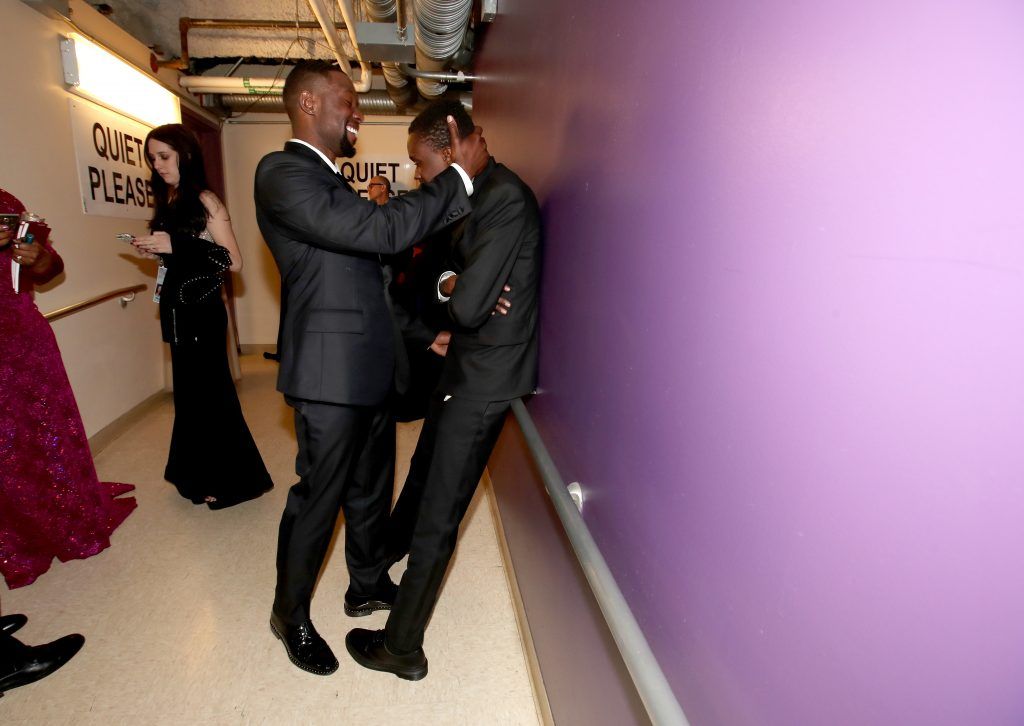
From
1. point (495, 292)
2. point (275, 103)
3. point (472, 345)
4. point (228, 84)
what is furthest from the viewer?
point (275, 103)

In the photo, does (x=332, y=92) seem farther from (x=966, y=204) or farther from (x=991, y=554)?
(x=991, y=554)

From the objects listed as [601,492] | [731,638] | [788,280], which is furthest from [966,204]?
[601,492]

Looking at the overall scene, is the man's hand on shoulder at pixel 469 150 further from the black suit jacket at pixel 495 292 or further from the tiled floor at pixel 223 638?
the tiled floor at pixel 223 638

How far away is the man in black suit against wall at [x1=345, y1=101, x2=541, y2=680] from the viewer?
1497 millimetres

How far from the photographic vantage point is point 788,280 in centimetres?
59

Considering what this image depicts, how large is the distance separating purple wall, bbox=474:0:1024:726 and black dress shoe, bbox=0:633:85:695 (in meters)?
2.11

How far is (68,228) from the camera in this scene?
3557mm

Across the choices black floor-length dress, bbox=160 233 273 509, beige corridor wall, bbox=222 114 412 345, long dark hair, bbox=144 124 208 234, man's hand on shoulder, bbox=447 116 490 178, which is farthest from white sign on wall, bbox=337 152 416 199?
man's hand on shoulder, bbox=447 116 490 178

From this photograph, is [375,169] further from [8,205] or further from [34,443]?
[34,443]

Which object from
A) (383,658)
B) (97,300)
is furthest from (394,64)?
(383,658)

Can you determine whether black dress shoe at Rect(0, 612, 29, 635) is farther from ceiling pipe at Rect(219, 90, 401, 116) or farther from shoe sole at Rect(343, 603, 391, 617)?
ceiling pipe at Rect(219, 90, 401, 116)

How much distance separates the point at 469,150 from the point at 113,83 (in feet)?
12.5

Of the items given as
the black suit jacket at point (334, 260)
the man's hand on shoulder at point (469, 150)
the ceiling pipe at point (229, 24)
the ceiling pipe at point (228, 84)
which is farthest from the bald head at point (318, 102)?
the ceiling pipe at point (228, 84)

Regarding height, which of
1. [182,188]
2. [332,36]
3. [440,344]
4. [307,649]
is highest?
[332,36]
